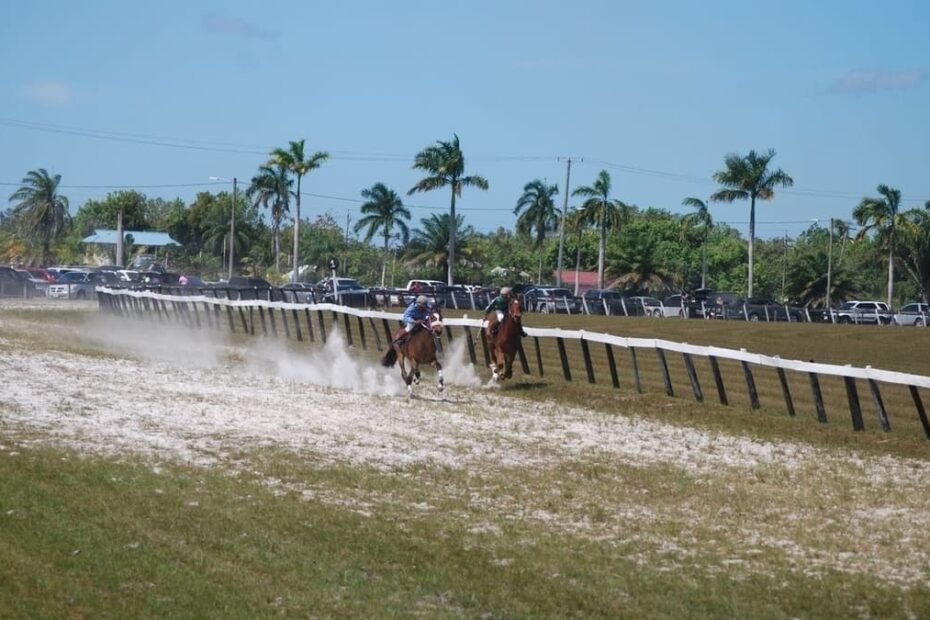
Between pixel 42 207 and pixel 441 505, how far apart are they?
118m

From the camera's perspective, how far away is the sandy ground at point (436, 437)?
12.7 meters

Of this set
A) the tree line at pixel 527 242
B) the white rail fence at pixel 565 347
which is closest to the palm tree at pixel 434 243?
the tree line at pixel 527 242

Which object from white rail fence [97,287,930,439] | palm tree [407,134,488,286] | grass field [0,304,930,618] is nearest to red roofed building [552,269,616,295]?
palm tree [407,134,488,286]

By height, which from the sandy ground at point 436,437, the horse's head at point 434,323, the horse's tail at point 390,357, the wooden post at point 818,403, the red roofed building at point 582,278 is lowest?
the sandy ground at point 436,437

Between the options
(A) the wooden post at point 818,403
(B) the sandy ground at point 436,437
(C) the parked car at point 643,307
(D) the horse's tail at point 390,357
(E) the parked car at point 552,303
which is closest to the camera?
(B) the sandy ground at point 436,437

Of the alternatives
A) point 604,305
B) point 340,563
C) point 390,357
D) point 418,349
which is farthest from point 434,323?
point 604,305

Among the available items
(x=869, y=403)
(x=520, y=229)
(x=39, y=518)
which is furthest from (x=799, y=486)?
(x=520, y=229)

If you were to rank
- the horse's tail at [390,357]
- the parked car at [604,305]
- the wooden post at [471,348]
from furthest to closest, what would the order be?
the parked car at [604,305], the wooden post at [471,348], the horse's tail at [390,357]

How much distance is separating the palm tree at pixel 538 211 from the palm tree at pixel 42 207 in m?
42.1

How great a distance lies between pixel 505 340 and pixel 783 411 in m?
5.87

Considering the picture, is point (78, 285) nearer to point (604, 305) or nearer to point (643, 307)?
point (604, 305)

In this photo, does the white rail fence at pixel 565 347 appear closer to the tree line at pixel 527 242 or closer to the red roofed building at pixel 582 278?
the tree line at pixel 527 242

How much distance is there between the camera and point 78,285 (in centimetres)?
7531

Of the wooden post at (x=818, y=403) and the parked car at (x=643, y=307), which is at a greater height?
the parked car at (x=643, y=307)
